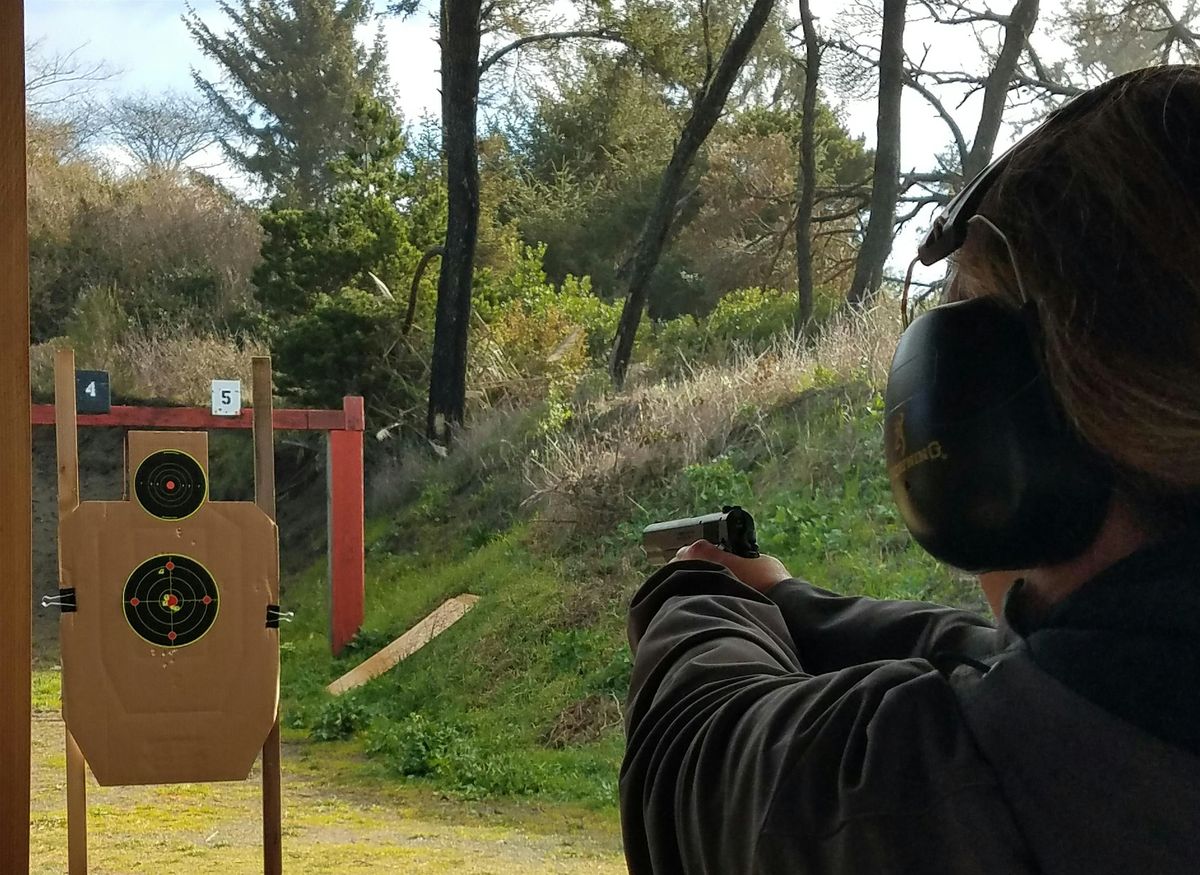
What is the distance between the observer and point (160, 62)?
1855 mm

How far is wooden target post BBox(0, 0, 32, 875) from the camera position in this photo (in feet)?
5.09

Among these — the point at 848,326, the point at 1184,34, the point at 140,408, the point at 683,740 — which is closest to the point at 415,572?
the point at 140,408

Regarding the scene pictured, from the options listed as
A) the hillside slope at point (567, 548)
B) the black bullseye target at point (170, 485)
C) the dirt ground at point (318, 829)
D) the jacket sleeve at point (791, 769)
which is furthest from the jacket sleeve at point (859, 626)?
the black bullseye target at point (170, 485)

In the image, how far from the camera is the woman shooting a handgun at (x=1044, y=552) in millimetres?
540

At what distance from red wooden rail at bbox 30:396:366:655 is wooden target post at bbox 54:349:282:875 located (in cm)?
14

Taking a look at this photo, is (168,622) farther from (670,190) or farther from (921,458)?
(921,458)

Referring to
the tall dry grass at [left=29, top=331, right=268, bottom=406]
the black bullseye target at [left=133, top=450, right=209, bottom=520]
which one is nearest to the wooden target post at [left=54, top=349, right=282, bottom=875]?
the black bullseye target at [left=133, top=450, right=209, bottom=520]

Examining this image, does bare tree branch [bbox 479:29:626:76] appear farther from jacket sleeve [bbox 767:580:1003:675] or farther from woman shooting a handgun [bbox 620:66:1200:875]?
woman shooting a handgun [bbox 620:66:1200:875]

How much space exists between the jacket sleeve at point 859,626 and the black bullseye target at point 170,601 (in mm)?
992

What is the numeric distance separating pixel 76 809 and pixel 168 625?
0.91ft

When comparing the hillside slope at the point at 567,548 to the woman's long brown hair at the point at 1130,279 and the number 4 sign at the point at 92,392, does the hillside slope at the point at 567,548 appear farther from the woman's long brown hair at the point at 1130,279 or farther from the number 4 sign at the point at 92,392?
the woman's long brown hair at the point at 1130,279

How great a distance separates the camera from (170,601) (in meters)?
1.66

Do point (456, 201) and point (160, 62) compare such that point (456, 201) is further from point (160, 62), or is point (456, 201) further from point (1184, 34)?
point (1184, 34)

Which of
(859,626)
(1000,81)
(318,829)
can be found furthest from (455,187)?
(859,626)
